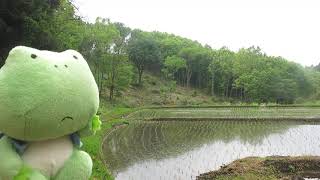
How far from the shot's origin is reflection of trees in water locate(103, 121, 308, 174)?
1792 cm

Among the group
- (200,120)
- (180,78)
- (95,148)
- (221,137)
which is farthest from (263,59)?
(95,148)

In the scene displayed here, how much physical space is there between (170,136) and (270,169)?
9.34 meters

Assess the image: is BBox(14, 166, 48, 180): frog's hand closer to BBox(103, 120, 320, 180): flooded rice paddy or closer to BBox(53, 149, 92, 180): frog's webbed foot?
BBox(53, 149, 92, 180): frog's webbed foot

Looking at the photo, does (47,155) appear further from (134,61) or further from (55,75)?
(134,61)

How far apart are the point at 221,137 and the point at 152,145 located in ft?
14.9

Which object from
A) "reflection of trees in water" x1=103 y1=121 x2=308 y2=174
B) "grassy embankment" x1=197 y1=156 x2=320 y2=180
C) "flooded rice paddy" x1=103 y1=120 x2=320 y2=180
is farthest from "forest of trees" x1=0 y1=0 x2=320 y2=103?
"grassy embankment" x1=197 y1=156 x2=320 y2=180

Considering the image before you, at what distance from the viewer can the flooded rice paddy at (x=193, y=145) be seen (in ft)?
50.2

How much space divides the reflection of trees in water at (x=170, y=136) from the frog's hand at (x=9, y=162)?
10935 mm

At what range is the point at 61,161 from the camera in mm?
4652

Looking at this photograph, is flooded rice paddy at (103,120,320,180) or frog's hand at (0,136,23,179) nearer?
frog's hand at (0,136,23,179)

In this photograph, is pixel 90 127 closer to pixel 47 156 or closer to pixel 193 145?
pixel 47 156

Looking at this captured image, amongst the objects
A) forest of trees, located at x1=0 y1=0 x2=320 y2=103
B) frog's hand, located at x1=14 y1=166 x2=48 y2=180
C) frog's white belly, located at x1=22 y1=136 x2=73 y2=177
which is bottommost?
frog's hand, located at x1=14 y1=166 x2=48 y2=180

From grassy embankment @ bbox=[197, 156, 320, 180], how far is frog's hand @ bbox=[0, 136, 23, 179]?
9.32 metres

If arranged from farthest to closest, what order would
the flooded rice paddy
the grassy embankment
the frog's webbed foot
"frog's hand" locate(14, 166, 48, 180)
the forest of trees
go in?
1. the forest of trees
2. the flooded rice paddy
3. the grassy embankment
4. the frog's webbed foot
5. "frog's hand" locate(14, 166, 48, 180)
